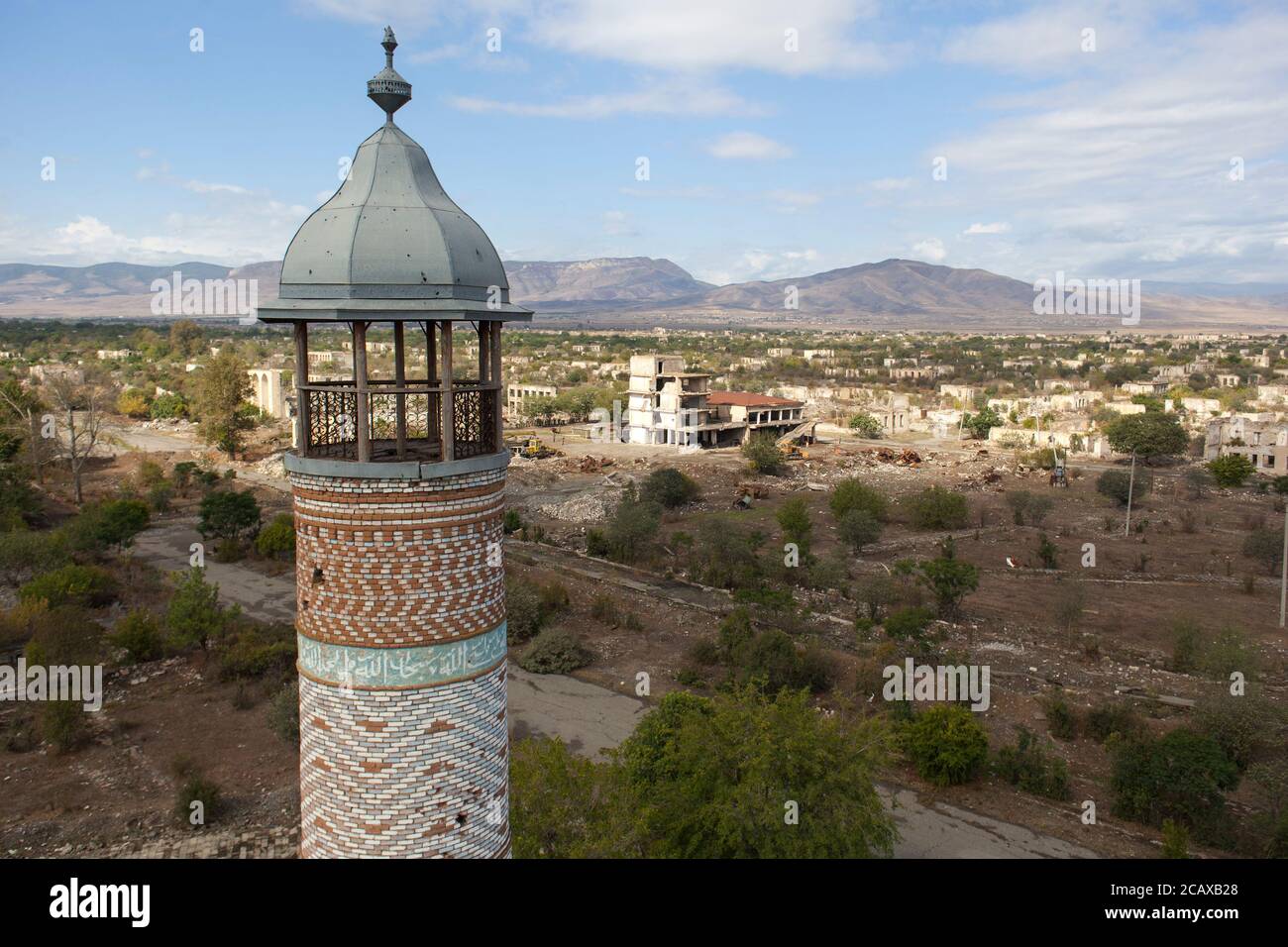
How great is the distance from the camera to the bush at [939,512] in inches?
1575

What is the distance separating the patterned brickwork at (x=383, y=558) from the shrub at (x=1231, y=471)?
53.6 m

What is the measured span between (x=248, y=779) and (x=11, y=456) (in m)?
39.3

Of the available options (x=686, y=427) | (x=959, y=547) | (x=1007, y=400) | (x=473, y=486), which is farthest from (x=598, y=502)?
(x=1007, y=400)

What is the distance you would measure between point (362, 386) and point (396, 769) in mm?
2811

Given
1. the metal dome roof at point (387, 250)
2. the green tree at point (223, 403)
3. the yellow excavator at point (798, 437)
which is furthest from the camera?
the yellow excavator at point (798, 437)

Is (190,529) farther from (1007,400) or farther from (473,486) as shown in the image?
(1007,400)

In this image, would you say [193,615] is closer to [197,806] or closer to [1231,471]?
[197,806]

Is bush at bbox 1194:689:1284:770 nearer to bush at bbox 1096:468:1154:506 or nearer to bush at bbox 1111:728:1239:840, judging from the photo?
bush at bbox 1111:728:1239:840

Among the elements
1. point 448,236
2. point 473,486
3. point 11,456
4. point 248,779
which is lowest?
point 248,779

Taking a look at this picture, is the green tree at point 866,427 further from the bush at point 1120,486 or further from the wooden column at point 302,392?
the wooden column at point 302,392

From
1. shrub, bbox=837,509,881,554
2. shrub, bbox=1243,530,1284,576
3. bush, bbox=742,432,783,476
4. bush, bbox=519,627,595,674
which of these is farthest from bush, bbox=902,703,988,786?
bush, bbox=742,432,783,476

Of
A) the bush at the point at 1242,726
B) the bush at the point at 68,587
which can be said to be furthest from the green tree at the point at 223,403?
the bush at the point at 1242,726

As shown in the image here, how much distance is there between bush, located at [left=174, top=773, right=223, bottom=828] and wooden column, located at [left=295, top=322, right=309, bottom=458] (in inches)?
452
